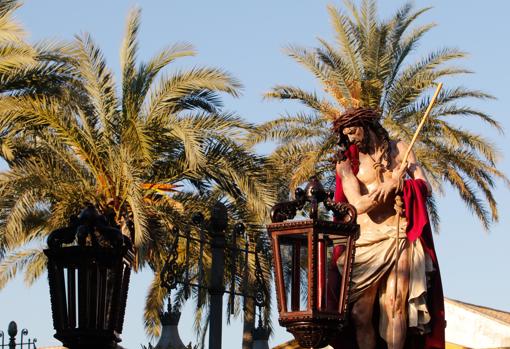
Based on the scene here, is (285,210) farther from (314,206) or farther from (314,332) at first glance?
(314,332)

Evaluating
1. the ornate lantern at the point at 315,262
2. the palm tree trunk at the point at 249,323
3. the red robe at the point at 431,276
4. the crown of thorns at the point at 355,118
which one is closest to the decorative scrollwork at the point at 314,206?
the ornate lantern at the point at 315,262

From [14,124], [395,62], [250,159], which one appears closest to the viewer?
[14,124]

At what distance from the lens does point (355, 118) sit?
36.5ft

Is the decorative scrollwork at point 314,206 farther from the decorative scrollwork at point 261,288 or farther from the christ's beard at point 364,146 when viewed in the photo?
the christ's beard at point 364,146

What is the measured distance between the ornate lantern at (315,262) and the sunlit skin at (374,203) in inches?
44.3

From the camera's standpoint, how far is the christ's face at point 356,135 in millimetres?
11156

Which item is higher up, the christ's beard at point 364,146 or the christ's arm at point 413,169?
the christ's beard at point 364,146

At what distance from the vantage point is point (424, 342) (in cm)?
1075

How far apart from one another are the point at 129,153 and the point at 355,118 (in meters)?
11.5

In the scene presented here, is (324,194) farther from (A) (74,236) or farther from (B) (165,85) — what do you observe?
(B) (165,85)

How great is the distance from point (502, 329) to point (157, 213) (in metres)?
9.03

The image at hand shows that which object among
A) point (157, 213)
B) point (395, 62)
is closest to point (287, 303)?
point (157, 213)

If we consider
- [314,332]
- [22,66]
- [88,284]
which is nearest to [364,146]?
[314,332]

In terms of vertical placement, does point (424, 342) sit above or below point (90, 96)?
below
